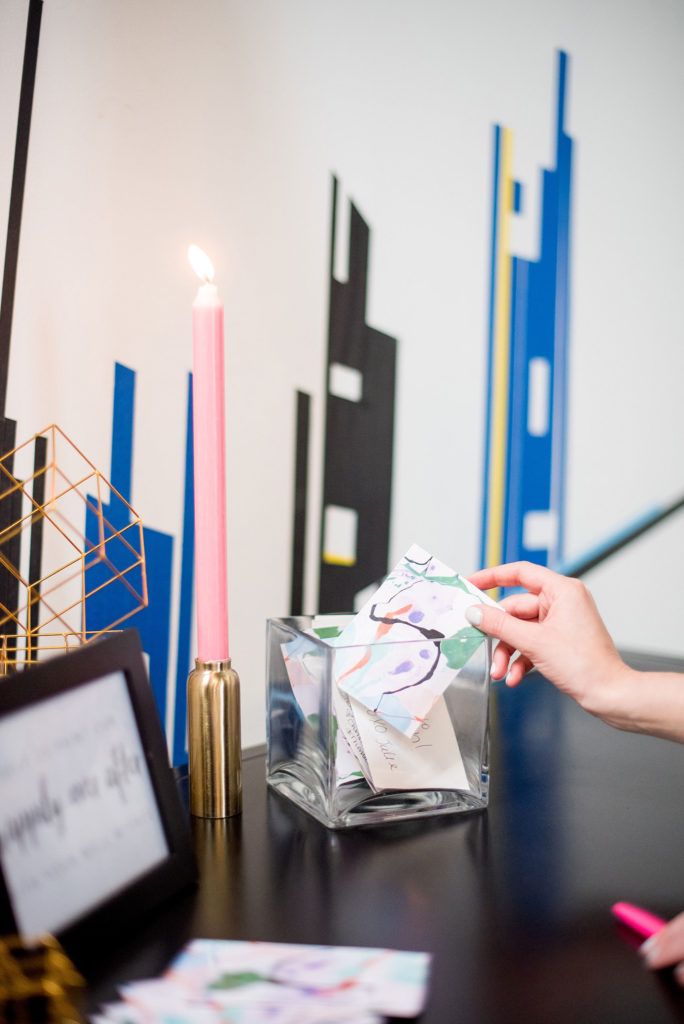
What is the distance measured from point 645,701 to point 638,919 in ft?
0.61

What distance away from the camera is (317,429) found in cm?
Answer: 116

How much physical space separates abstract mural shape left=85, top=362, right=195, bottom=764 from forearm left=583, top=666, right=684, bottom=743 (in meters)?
0.49

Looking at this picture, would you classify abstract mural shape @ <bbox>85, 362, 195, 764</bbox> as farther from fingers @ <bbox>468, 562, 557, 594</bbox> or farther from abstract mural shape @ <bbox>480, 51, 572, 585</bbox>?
abstract mural shape @ <bbox>480, 51, 572, 585</bbox>

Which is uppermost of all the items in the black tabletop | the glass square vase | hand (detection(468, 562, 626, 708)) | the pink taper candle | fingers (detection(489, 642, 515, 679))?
the pink taper candle

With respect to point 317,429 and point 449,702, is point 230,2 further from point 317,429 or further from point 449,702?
point 449,702

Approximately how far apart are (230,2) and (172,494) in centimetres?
60

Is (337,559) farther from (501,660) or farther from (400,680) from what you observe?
(400,680)

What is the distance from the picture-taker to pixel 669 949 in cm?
48

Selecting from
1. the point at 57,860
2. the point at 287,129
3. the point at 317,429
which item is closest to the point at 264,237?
the point at 287,129

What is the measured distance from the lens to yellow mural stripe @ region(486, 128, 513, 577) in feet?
4.85

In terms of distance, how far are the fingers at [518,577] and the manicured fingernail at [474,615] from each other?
0.11 m

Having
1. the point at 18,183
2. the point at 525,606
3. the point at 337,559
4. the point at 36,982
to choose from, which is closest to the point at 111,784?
the point at 36,982

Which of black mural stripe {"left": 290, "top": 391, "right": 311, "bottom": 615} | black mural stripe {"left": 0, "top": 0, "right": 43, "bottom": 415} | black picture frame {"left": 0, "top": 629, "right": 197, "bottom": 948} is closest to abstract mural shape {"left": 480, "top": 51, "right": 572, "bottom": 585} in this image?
black mural stripe {"left": 290, "top": 391, "right": 311, "bottom": 615}

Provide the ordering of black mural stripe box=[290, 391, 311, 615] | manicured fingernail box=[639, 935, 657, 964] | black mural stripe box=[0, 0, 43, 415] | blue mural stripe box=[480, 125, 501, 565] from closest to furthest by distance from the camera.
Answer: manicured fingernail box=[639, 935, 657, 964] < black mural stripe box=[0, 0, 43, 415] < black mural stripe box=[290, 391, 311, 615] < blue mural stripe box=[480, 125, 501, 565]
